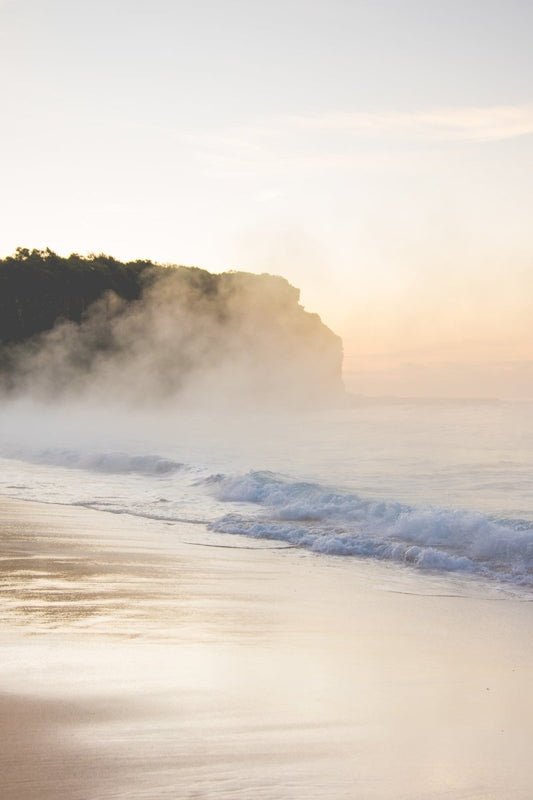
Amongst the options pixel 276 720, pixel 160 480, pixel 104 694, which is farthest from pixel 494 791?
pixel 160 480

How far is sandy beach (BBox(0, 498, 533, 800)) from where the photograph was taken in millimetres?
3293

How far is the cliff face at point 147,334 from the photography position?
71.8 meters

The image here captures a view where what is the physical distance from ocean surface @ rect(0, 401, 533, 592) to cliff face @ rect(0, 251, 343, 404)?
44252mm

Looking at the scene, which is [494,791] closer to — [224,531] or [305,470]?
[224,531]

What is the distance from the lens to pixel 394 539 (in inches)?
392

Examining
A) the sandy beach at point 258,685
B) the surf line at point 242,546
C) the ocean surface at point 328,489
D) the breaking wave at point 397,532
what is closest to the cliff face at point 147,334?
the ocean surface at point 328,489

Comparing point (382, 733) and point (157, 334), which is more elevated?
point (157, 334)

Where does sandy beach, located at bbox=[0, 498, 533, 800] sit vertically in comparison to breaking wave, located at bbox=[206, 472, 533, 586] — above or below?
below

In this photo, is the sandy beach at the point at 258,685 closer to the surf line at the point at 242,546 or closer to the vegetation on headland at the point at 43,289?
the surf line at the point at 242,546

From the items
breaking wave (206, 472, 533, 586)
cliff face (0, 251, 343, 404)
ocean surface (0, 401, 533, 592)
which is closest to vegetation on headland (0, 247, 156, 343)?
cliff face (0, 251, 343, 404)

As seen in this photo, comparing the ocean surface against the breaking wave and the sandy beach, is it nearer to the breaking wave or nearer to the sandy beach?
the breaking wave

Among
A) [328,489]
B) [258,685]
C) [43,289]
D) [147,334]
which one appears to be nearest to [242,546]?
[328,489]

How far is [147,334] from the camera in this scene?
78438 mm

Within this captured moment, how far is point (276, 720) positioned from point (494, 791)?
3.52 feet
